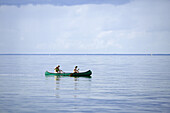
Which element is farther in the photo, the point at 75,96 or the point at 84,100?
the point at 75,96

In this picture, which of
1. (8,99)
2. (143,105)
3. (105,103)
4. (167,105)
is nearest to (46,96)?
(8,99)

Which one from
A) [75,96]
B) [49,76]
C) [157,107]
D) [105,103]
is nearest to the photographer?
[157,107]

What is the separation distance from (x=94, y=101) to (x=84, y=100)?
42.8 inches

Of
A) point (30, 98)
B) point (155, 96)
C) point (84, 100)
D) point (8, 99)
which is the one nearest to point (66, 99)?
point (84, 100)

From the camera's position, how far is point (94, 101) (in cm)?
2730

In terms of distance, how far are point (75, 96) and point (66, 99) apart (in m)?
2.05

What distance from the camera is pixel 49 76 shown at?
2211 inches

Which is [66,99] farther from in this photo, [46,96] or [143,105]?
[143,105]

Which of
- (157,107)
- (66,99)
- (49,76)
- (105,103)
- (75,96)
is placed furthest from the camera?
(49,76)

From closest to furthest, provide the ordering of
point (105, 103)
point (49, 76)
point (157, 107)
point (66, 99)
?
point (157, 107) → point (105, 103) → point (66, 99) → point (49, 76)

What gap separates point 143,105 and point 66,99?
7.22 m

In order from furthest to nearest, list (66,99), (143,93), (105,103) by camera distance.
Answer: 1. (143,93)
2. (66,99)
3. (105,103)

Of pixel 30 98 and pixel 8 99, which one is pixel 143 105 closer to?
pixel 30 98

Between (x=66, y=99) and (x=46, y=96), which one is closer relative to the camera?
(x=66, y=99)
